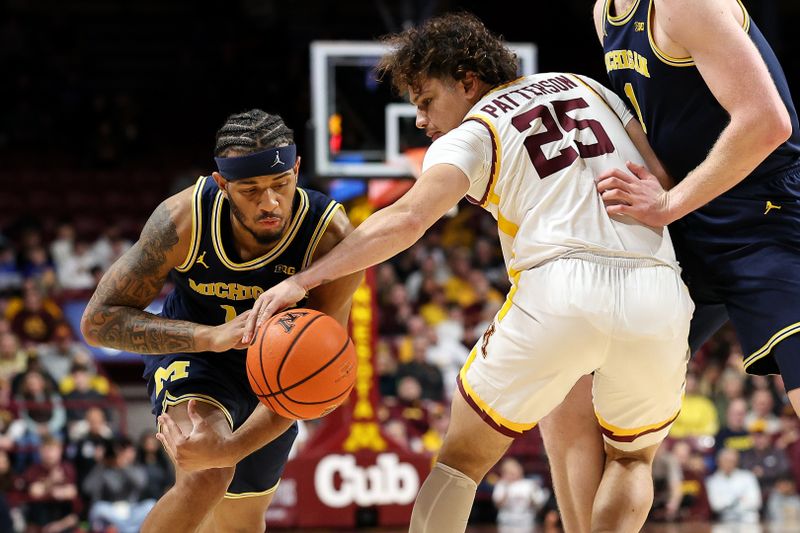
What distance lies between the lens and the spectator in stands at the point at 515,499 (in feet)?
32.3

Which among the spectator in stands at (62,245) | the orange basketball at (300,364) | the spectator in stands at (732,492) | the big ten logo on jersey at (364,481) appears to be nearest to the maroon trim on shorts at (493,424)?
the orange basketball at (300,364)

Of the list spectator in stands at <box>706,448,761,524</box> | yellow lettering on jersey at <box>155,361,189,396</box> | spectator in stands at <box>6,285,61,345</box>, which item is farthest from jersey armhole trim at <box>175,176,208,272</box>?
spectator in stands at <box>6,285,61,345</box>

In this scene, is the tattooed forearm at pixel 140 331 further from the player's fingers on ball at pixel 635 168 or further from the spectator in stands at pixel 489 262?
the spectator in stands at pixel 489 262

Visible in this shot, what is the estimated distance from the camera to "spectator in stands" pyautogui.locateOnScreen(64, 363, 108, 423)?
33.3ft

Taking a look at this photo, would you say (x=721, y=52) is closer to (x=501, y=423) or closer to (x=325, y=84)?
(x=501, y=423)

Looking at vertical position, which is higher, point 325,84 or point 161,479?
point 325,84

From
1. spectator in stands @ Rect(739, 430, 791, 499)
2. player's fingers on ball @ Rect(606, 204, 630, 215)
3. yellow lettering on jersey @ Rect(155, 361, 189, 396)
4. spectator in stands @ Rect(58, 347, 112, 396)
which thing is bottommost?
spectator in stands @ Rect(739, 430, 791, 499)

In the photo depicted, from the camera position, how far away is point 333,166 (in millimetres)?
9320

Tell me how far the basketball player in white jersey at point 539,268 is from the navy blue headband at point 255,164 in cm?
48

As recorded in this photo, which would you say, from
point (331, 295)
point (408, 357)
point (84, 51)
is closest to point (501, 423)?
point (331, 295)

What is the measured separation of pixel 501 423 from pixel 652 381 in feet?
1.72

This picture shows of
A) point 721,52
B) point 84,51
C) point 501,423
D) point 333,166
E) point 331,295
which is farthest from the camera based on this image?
point 84,51

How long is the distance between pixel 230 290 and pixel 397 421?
22.4ft

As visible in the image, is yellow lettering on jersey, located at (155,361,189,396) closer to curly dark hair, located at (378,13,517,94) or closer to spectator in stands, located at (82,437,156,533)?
curly dark hair, located at (378,13,517,94)
